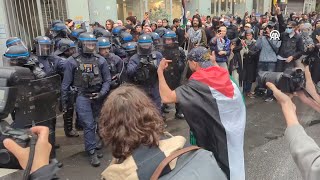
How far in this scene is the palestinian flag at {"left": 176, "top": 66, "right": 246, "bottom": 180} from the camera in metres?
2.45

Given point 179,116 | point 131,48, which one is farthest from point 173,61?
point 179,116

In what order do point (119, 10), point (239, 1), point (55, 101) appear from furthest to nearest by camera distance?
point (239, 1), point (119, 10), point (55, 101)

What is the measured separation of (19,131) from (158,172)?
0.70 meters

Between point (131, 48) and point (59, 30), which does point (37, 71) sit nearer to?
point (131, 48)

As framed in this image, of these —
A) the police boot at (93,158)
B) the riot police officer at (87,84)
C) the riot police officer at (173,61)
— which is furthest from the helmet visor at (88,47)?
the riot police officer at (173,61)

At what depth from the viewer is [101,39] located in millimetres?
5871

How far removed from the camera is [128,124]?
1547 mm

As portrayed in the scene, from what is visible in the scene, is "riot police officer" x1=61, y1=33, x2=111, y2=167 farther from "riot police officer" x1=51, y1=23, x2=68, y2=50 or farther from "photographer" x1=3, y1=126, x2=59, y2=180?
"photographer" x1=3, y1=126, x2=59, y2=180

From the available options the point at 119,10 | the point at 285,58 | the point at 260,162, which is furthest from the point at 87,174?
the point at 119,10

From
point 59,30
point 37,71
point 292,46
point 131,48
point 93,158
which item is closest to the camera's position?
point 37,71

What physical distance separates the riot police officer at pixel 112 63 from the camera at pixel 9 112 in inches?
145

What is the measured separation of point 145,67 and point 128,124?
13.3 feet

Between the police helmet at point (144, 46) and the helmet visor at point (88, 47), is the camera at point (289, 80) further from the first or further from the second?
the police helmet at point (144, 46)

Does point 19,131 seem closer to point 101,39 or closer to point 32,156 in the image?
point 32,156
